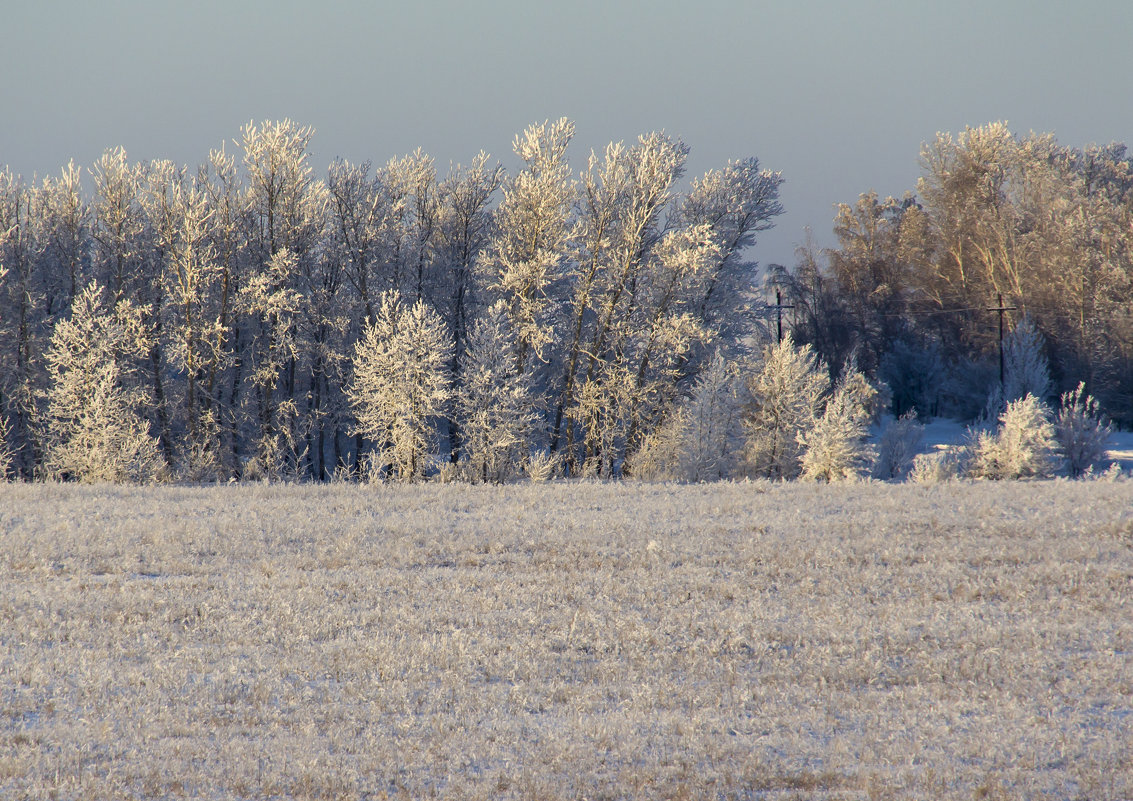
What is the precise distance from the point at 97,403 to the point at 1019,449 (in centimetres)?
2805

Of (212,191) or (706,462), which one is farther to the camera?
(212,191)

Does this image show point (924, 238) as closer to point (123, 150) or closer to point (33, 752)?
point (123, 150)

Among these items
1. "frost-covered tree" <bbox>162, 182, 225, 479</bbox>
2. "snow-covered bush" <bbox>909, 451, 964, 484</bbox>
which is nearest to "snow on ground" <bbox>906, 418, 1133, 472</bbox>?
"snow-covered bush" <bbox>909, 451, 964, 484</bbox>

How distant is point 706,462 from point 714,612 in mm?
21521

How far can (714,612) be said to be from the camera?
32.1ft

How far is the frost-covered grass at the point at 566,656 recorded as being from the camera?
18.3 ft

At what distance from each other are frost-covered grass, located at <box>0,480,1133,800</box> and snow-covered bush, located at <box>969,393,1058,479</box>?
1013 centimetres

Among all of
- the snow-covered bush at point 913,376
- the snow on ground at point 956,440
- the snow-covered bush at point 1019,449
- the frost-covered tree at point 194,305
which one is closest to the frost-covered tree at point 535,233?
the frost-covered tree at point 194,305

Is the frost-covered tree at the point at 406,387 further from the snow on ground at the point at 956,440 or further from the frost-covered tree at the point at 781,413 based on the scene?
the snow on ground at the point at 956,440

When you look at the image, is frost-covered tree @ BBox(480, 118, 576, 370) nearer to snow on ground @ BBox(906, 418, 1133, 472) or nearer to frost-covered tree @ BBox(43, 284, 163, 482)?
frost-covered tree @ BBox(43, 284, 163, 482)

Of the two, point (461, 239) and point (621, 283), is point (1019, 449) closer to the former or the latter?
point (621, 283)

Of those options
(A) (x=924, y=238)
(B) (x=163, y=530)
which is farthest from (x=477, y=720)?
(A) (x=924, y=238)

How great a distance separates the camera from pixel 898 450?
36.0 metres

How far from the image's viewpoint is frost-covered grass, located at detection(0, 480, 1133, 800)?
18.3ft
